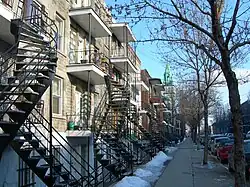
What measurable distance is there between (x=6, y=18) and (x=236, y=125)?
665 centimetres

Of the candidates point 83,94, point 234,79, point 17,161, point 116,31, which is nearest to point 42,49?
point 17,161

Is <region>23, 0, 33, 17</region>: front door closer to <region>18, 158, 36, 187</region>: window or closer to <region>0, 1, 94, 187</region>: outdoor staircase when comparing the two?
<region>0, 1, 94, 187</region>: outdoor staircase

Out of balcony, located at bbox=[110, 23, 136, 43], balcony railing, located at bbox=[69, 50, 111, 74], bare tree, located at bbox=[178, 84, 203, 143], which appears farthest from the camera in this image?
bare tree, located at bbox=[178, 84, 203, 143]

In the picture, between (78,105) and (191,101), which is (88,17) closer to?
(78,105)

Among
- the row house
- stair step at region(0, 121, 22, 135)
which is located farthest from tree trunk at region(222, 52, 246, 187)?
stair step at region(0, 121, 22, 135)

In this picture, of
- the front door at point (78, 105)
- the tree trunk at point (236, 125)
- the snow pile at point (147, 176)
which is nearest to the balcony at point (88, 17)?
the front door at point (78, 105)

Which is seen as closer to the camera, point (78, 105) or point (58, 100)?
point (58, 100)

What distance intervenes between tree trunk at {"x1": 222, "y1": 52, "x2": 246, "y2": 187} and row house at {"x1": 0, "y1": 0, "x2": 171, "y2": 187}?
4.31 metres

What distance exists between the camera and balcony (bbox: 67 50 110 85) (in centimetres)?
1788

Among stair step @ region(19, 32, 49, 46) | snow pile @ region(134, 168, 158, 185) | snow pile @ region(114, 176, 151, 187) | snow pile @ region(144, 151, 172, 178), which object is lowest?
snow pile @ region(144, 151, 172, 178)

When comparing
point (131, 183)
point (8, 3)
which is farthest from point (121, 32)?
point (8, 3)

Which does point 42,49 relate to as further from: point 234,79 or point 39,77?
point 234,79

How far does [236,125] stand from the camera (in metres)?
8.70

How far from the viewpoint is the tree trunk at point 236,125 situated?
27.6 ft
